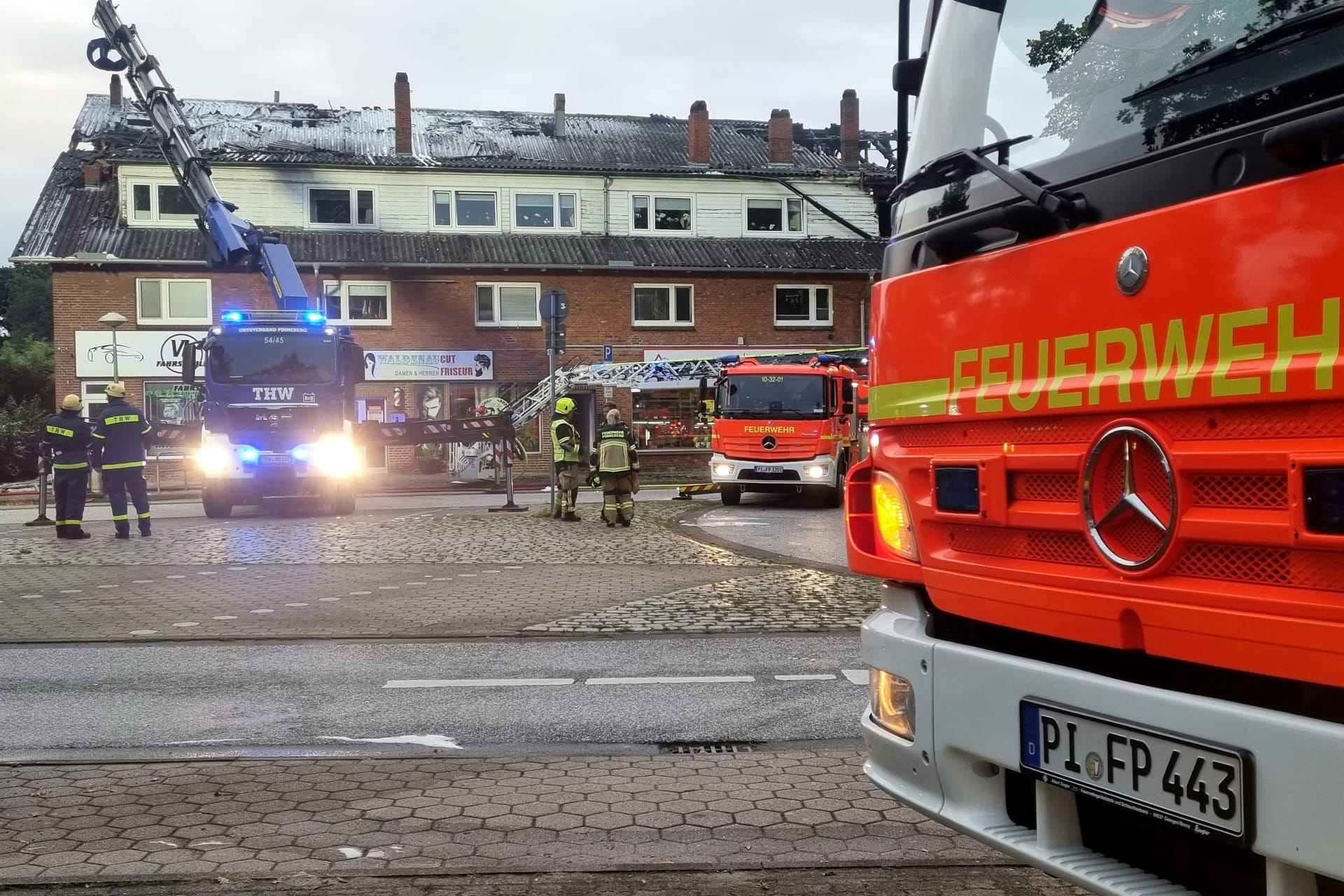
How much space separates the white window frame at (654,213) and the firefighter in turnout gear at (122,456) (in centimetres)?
2344

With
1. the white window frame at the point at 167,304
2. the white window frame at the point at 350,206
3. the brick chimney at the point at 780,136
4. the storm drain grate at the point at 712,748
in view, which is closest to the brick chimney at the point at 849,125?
the brick chimney at the point at 780,136

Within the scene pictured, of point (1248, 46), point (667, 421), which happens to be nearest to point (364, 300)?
point (667, 421)

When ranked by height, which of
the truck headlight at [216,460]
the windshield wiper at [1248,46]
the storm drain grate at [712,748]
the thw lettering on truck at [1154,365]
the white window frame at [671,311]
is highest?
the white window frame at [671,311]

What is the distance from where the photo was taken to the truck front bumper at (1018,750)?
2113 mm

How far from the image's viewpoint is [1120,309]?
2.58 meters

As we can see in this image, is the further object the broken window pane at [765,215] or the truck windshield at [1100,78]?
the broken window pane at [765,215]

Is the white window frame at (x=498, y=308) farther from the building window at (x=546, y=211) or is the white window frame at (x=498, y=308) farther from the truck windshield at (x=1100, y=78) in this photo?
the truck windshield at (x=1100, y=78)

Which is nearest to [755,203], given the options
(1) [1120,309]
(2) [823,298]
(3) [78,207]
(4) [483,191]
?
(2) [823,298]

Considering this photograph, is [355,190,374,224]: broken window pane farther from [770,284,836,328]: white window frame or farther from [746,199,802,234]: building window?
[770,284,836,328]: white window frame

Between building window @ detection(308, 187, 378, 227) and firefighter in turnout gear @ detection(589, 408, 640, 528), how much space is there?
22.9 metres

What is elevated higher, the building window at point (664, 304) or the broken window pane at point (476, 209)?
the broken window pane at point (476, 209)

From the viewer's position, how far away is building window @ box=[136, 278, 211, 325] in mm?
34406

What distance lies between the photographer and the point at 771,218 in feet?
130

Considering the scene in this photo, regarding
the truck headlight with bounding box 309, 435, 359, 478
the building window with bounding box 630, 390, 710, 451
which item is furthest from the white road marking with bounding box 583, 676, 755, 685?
the building window with bounding box 630, 390, 710, 451
